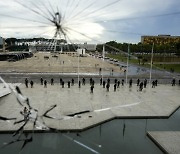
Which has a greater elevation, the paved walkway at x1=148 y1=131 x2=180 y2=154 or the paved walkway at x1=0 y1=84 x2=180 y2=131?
the paved walkway at x1=0 y1=84 x2=180 y2=131

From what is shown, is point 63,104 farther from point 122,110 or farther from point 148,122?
point 148,122

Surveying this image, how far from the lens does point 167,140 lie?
818 inches

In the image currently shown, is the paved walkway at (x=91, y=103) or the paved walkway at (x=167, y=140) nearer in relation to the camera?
the paved walkway at (x=167, y=140)

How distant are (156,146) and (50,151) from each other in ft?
28.5

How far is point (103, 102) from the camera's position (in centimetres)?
3156

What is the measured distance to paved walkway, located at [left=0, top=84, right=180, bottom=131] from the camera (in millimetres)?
24312

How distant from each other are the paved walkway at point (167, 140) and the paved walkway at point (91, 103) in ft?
13.7

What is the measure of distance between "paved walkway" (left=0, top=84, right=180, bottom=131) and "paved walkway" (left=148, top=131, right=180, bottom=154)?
13.7 feet

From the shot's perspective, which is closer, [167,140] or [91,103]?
[167,140]

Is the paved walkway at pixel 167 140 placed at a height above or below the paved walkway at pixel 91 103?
below

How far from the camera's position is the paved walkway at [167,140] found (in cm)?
1911

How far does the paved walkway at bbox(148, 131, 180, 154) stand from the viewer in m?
19.1

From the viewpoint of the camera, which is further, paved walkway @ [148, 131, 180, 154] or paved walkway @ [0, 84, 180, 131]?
paved walkway @ [0, 84, 180, 131]

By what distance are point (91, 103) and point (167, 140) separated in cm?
1214
